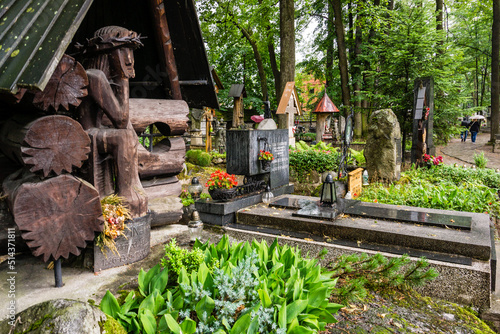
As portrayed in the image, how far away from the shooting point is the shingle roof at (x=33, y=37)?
2025 millimetres

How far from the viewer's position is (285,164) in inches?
314

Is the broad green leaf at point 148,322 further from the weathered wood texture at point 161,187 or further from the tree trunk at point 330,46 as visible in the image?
the tree trunk at point 330,46

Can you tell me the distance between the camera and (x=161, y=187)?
4.79 m

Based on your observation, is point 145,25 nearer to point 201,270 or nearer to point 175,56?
point 175,56

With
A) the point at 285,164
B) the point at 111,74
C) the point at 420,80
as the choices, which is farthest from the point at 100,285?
the point at 420,80

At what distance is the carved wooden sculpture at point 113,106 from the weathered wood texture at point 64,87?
16.0 inches

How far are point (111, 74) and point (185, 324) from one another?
7.68 feet

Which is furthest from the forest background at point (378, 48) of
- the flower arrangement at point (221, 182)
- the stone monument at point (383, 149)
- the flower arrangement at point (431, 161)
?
the flower arrangement at point (221, 182)

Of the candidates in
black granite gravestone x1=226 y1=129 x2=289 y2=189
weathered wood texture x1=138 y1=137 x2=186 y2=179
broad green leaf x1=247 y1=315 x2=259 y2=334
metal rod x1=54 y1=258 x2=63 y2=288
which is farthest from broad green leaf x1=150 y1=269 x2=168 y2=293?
black granite gravestone x1=226 y1=129 x2=289 y2=189

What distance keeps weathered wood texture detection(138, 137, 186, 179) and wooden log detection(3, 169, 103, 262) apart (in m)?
1.66

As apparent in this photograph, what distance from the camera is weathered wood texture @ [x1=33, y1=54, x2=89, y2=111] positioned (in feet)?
8.13

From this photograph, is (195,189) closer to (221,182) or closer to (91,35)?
(221,182)

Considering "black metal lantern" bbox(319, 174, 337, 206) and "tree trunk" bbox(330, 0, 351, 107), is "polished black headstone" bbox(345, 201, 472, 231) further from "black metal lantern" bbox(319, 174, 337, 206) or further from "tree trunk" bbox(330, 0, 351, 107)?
"tree trunk" bbox(330, 0, 351, 107)

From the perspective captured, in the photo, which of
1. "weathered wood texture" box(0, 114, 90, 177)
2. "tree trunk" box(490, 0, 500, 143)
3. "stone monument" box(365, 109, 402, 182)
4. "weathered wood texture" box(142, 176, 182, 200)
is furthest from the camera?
"tree trunk" box(490, 0, 500, 143)
